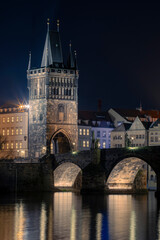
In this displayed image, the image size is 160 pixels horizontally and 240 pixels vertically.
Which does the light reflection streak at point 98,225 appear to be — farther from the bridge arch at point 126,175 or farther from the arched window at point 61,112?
the arched window at point 61,112

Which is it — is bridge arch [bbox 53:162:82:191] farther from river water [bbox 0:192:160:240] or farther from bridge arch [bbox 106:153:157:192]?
river water [bbox 0:192:160:240]

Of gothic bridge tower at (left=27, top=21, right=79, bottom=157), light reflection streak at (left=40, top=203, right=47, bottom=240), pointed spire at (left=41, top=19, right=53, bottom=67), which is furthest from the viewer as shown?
pointed spire at (left=41, top=19, right=53, bottom=67)

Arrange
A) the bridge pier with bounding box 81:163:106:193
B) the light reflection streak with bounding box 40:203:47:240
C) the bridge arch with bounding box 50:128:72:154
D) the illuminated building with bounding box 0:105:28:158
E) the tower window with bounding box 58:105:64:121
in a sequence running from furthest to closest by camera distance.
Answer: the illuminated building with bounding box 0:105:28:158 → the bridge arch with bounding box 50:128:72:154 → the tower window with bounding box 58:105:64:121 → the bridge pier with bounding box 81:163:106:193 → the light reflection streak with bounding box 40:203:47:240

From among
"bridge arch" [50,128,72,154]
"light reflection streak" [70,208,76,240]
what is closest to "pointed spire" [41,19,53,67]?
"bridge arch" [50,128,72,154]

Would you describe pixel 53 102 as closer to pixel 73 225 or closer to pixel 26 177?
pixel 26 177

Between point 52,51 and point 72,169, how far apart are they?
24514 millimetres

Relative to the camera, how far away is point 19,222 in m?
59.7

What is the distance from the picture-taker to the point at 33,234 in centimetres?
5244

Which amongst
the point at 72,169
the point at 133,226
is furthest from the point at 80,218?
the point at 72,169

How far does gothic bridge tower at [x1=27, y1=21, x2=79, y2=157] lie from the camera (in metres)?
123

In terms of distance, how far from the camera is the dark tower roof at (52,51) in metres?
124

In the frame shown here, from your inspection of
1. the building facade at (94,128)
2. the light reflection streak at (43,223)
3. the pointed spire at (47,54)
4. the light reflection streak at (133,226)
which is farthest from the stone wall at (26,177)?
the light reflection streak at (133,226)

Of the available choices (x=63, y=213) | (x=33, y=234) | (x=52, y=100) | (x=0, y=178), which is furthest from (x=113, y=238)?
(x=52, y=100)

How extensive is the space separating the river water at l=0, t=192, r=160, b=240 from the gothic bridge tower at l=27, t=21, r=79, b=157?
36.4 m
